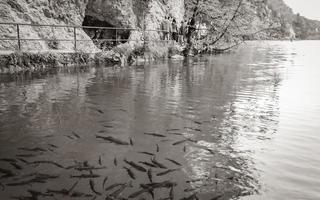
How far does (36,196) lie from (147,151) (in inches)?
91.0

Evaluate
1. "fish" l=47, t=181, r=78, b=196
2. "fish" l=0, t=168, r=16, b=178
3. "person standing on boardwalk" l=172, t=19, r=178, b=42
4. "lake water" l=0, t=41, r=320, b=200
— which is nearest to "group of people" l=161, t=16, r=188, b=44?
"person standing on boardwalk" l=172, t=19, r=178, b=42

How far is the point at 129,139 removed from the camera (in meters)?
7.13

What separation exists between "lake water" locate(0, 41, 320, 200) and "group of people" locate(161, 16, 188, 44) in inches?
708

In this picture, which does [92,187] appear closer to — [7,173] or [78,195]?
[78,195]

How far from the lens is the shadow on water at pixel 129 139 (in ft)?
16.5

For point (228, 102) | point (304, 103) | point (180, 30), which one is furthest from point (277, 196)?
point (180, 30)

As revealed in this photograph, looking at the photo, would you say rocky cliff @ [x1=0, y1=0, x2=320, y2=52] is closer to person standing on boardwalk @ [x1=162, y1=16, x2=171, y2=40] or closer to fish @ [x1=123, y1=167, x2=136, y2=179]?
person standing on boardwalk @ [x1=162, y1=16, x2=171, y2=40]

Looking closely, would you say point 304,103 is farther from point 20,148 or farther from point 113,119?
point 20,148

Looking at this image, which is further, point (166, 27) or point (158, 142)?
point (166, 27)

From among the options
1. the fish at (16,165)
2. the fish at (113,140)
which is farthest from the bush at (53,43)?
the fish at (16,165)

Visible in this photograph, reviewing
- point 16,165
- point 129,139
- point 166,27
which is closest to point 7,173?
point 16,165

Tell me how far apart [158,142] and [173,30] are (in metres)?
25.9

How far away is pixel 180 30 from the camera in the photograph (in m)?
33.1

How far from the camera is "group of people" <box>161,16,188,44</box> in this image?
3060cm
